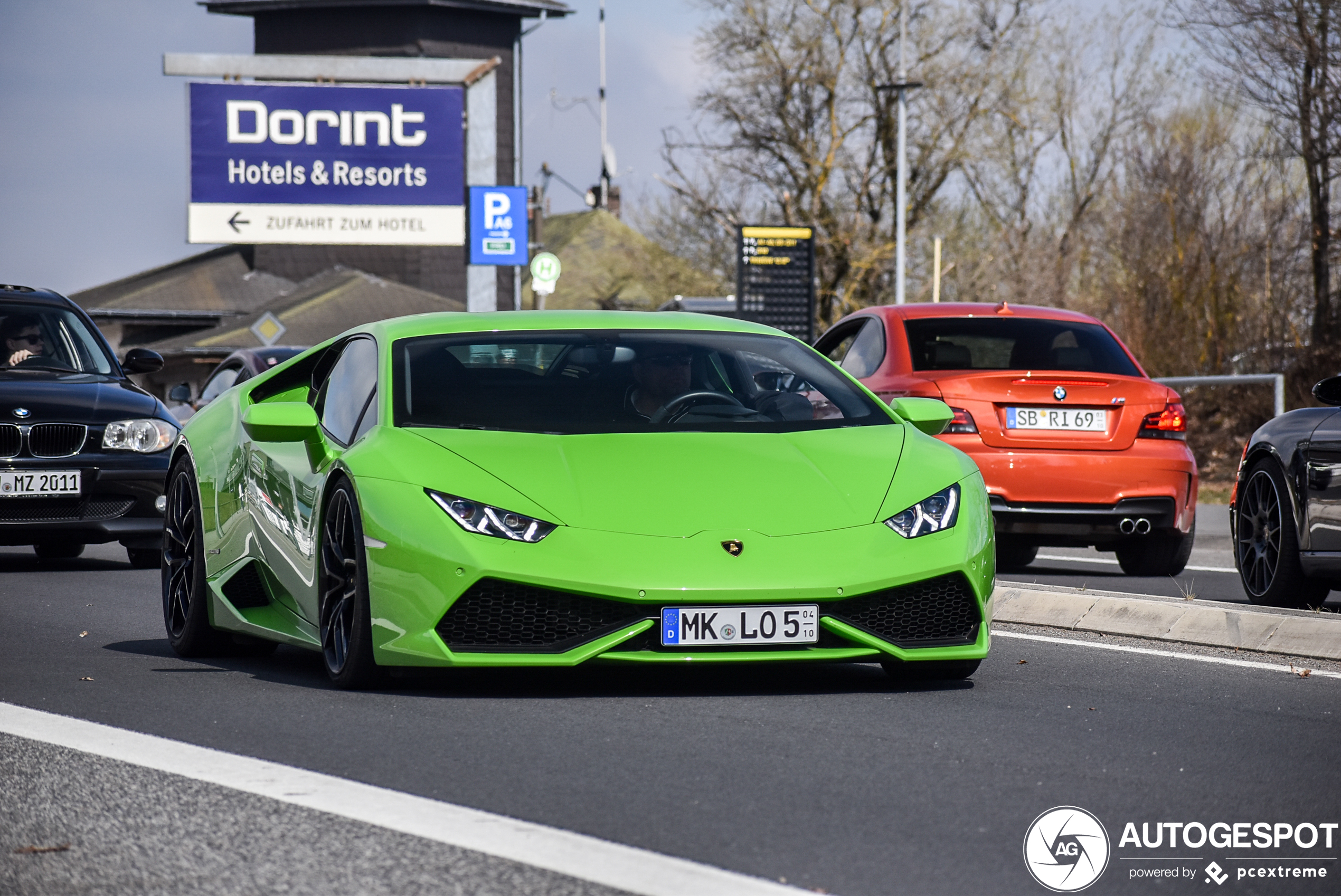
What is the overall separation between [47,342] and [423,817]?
982 cm

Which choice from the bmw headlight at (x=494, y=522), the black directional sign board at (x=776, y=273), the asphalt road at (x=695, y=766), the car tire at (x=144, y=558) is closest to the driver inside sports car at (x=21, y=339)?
the car tire at (x=144, y=558)

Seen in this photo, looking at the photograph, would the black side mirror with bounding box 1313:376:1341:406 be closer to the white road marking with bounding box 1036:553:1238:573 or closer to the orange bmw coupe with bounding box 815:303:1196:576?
the orange bmw coupe with bounding box 815:303:1196:576

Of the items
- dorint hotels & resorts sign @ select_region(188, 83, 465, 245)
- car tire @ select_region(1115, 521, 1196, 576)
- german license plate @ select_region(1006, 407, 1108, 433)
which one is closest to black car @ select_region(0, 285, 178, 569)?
german license plate @ select_region(1006, 407, 1108, 433)

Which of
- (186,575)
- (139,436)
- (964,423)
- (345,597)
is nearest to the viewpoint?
(345,597)

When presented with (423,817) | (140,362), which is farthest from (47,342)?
(423,817)

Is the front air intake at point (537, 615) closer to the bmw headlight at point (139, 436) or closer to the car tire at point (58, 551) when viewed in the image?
the bmw headlight at point (139, 436)

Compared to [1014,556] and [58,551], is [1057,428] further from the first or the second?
[58,551]

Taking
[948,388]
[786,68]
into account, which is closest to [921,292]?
[786,68]

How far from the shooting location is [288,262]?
6284 centimetres

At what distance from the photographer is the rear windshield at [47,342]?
1320cm

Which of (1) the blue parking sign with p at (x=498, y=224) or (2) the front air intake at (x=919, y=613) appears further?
(1) the blue parking sign with p at (x=498, y=224)

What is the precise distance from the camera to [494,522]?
233 inches

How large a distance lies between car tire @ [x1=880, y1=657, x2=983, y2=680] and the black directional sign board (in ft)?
79.2

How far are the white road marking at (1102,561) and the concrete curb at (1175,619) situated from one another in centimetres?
377
